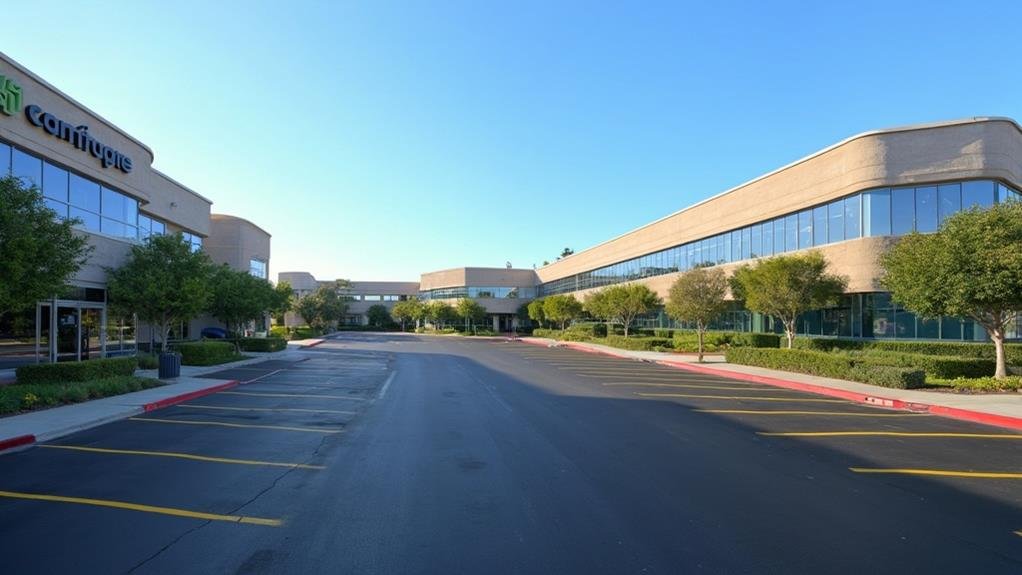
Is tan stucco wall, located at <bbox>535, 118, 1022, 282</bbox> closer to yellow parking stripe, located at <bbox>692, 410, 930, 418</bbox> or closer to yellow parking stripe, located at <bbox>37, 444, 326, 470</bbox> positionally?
yellow parking stripe, located at <bbox>692, 410, 930, 418</bbox>

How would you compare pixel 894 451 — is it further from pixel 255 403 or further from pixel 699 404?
pixel 255 403

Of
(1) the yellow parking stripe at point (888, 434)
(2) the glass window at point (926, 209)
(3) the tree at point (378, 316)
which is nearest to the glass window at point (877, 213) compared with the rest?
(2) the glass window at point (926, 209)

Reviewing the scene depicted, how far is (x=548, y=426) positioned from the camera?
10922 millimetres

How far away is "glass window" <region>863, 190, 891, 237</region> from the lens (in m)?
24.1

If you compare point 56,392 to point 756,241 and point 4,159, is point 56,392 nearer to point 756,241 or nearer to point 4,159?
point 4,159

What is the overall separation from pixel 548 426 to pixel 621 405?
339 centimetres

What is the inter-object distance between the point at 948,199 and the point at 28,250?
2961 cm

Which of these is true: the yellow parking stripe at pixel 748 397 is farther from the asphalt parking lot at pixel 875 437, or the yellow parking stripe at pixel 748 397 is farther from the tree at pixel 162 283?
the tree at pixel 162 283

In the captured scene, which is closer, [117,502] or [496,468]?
[117,502]

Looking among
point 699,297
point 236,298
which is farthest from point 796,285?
point 236,298

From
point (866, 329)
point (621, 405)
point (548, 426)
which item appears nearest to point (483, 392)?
point (621, 405)

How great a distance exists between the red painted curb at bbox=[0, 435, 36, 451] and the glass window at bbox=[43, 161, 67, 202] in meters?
11.6

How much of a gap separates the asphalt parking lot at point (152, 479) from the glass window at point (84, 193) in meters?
10.4

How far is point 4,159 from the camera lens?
1594 cm
